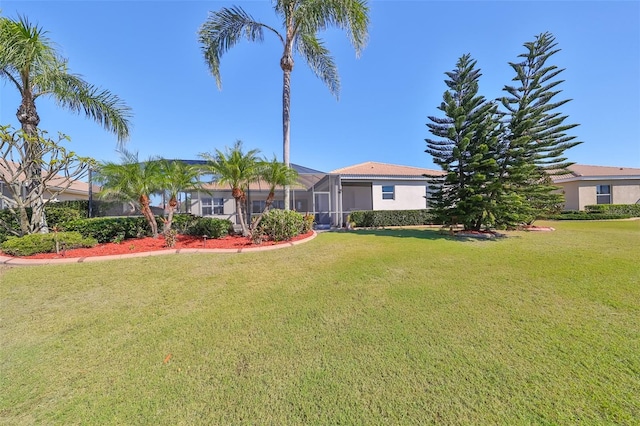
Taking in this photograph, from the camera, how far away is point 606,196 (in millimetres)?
20016

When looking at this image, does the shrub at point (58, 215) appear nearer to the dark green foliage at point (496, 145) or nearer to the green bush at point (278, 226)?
the green bush at point (278, 226)

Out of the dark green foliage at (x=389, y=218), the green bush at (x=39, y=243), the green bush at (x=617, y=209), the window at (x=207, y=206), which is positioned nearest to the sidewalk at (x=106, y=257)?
the green bush at (x=39, y=243)

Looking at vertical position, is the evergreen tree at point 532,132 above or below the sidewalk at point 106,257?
above

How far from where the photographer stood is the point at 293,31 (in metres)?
10.2

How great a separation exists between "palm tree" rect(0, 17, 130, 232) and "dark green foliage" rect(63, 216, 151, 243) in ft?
2.99

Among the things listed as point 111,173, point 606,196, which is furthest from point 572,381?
point 606,196

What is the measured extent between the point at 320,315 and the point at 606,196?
28.7 metres

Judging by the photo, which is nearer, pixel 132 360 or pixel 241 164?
pixel 132 360

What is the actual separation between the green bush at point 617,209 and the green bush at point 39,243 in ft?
98.4

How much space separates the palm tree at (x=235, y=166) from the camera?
884cm

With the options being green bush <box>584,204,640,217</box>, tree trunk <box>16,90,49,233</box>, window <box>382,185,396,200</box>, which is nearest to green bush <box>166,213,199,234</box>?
tree trunk <box>16,90,49,233</box>

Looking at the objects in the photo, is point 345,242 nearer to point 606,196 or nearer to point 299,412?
point 299,412

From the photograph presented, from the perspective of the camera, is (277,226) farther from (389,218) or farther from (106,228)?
(389,218)

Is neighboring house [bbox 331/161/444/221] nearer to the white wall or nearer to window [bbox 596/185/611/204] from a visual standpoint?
the white wall
